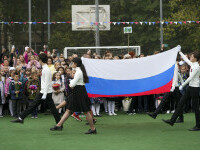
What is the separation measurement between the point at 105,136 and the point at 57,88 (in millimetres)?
5806

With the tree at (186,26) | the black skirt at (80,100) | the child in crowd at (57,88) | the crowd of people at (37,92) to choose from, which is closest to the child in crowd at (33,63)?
the crowd of people at (37,92)

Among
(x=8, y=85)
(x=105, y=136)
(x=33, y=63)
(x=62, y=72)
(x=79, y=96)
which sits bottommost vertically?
(x=105, y=136)

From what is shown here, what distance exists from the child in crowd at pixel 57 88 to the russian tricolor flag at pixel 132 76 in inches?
146

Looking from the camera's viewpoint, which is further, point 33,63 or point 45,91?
point 33,63

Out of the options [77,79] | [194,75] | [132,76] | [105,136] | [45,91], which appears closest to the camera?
[105,136]

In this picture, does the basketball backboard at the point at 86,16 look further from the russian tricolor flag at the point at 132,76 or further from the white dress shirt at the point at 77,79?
the white dress shirt at the point at 77,79

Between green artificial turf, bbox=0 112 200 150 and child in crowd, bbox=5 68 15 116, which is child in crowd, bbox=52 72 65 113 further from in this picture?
green artificial turf, bbox=0 112 200 150

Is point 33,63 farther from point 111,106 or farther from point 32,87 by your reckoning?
point 111,106

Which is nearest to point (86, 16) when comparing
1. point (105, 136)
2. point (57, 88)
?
point (57, 88)

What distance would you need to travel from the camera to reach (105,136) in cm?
1255

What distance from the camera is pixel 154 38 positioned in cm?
5012

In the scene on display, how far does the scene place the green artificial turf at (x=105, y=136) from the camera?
11062mm

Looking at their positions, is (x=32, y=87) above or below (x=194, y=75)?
below

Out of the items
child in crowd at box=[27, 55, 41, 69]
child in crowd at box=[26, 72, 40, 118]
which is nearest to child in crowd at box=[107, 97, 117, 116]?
child in crowd at box=[26, 72, 40, 118]
